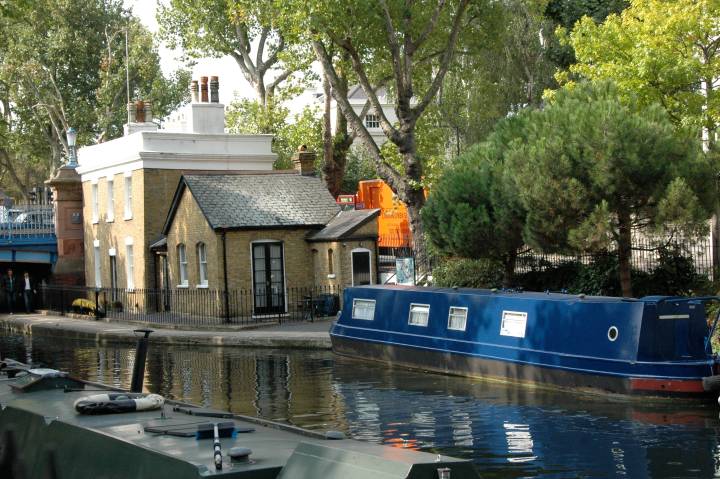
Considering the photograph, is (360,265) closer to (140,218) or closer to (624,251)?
(140,218)

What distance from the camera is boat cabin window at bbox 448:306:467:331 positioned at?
23062mm

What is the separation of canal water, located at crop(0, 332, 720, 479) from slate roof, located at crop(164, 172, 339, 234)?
6946 mm

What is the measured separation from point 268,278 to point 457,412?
654 inches

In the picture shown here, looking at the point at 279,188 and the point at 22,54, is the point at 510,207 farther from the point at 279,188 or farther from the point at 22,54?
the point at 22,54

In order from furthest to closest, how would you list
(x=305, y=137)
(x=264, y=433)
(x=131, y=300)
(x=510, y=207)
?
(x=305, y=137) < (x=131, y=300) < (x=510, y=207) < (x=264, y=433)

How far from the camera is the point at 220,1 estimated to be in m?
47.4

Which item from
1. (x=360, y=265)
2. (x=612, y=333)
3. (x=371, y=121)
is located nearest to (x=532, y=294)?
(x=612, y=333)

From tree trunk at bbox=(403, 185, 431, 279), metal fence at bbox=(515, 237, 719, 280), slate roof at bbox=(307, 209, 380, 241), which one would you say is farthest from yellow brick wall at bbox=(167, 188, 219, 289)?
metal fence at bbox=(515, 237, 719, 280)

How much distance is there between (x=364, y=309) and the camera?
26.4m

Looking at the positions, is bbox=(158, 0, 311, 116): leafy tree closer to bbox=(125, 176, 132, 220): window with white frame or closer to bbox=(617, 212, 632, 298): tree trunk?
bbox=(125, 176, 132, 220): window with white frame

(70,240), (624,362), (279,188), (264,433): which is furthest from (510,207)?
(70,240)

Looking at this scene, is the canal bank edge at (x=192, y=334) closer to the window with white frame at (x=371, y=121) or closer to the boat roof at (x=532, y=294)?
the boat roof at (x=532, y=294)

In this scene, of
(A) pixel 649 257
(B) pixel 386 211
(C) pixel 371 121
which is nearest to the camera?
(A) pixel 649 257

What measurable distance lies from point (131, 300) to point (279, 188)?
7.31m
